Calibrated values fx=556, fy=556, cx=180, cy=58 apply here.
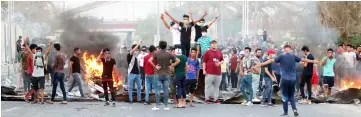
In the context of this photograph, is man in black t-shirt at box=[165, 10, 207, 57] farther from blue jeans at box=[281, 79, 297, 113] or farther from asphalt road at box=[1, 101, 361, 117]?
blue jeans at box=[281, 79, 297, 113]

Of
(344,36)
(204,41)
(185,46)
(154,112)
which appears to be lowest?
(154,112)

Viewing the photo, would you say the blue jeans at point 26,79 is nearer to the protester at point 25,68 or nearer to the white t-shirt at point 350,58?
the protester at point 25,68

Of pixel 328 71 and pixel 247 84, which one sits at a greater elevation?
pixel 328 71

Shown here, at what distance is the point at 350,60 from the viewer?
16.7 m

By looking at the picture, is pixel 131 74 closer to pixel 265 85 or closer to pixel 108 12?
pixel 265 85

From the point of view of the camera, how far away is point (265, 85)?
13406 millimetres

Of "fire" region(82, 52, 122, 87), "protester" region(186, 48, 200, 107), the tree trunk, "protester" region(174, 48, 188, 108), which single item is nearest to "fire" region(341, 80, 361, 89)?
"protester" region(186, 48, 200, 107)

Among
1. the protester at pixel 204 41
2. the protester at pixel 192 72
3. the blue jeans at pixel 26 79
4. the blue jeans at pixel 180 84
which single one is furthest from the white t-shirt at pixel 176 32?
the blue jeans at pixel 26 79

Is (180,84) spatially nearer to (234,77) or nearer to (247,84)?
(247,84)

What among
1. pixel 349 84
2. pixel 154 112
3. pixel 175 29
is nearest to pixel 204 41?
pixel 175 29

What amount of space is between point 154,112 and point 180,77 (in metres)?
1.17

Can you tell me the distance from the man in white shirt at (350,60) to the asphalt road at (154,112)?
2.99m

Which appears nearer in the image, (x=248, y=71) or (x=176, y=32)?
(x=248, y=71)

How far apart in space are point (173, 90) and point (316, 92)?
4448 mm
